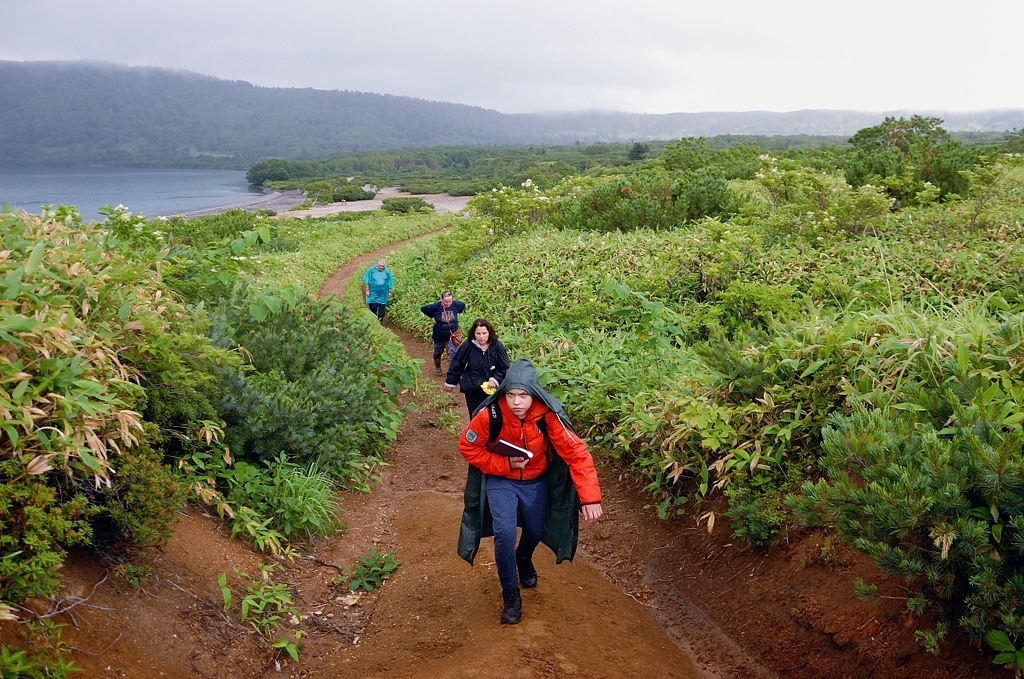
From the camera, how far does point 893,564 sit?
10.1 ft

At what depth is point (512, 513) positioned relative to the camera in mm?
4055

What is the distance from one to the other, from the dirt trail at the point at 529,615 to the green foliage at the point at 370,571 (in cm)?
10

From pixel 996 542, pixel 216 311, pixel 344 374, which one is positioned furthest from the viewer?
pixel 344 374

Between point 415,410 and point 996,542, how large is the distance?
→ 668 cm

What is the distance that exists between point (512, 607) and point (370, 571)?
59.7 inches

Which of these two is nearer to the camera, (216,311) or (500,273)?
(216,311)

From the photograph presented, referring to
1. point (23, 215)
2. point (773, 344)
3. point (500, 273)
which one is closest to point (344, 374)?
point (23, 215)

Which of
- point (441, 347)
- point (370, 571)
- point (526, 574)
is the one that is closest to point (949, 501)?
point (526, 574)

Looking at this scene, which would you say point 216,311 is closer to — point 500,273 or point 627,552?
point 627,552

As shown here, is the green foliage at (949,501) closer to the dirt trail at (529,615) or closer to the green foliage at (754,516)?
the dirt trail at (529,615)

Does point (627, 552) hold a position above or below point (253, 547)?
below

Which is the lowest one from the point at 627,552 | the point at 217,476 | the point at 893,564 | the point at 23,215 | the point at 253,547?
the point at 627,552

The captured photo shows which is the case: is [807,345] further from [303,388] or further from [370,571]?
[303,388]

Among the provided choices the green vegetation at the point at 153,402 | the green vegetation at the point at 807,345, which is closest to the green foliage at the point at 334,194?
the green vegetation at the point at 807,345
